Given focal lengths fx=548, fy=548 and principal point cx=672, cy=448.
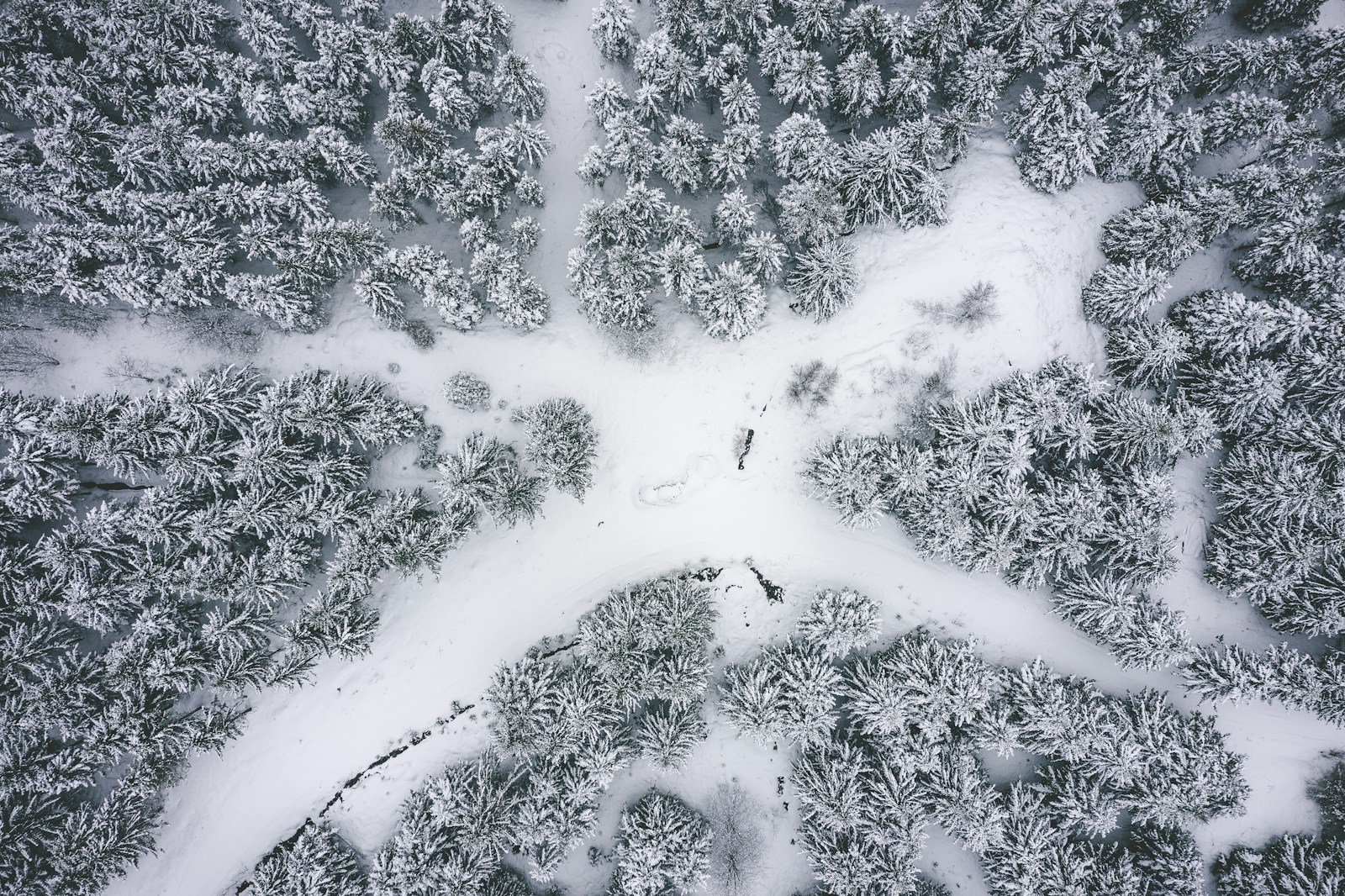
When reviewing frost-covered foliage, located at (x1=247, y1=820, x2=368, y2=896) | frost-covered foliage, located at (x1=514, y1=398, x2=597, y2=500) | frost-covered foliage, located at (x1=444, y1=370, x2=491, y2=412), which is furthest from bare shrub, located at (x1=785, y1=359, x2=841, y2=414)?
frost-covered foliage, located at (x1=247, y1=820, x2=368, y2=896)

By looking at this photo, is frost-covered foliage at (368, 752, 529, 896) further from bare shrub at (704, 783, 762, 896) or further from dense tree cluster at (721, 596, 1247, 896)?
dense tree cluster at (721, 596, 1247, 896)

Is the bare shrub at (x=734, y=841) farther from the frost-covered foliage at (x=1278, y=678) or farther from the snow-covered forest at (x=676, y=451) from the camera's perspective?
the frost-covered foliage at (x=1278, y=678)

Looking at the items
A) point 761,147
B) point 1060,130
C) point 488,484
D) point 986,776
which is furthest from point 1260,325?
point 488,484

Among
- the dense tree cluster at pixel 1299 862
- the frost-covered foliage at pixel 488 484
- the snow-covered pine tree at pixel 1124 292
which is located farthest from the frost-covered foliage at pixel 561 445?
the dense tree cluster at pixel 1299 862

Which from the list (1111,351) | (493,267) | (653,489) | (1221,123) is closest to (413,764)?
(653,489)

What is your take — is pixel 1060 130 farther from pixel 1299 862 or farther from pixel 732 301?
pixel 1299 862
